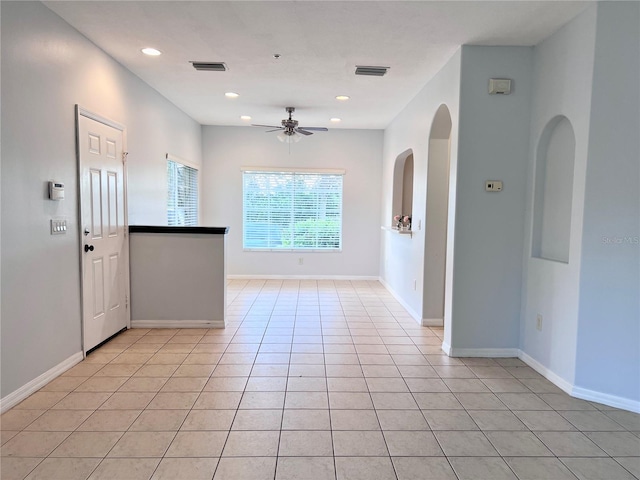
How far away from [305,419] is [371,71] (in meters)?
3.31

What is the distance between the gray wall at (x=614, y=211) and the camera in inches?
99.5

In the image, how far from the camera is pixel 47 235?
2.81 metres

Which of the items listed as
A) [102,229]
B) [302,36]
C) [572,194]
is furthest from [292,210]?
[572,194]

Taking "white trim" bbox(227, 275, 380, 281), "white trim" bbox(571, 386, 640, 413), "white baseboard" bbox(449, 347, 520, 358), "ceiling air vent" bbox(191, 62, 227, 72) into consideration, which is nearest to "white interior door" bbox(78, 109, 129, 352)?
"ceiling air vent" bbox(191, 62, 227, 72)

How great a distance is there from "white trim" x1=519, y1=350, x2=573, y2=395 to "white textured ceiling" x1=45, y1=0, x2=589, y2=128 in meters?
2.65

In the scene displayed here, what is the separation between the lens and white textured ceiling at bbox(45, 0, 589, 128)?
2.73m

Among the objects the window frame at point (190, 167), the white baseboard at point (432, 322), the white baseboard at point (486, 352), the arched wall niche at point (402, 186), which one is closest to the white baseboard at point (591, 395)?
the white baseboard at point (486, 352)

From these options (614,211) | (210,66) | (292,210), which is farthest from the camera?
(292,210)

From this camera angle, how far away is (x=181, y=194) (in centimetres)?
604

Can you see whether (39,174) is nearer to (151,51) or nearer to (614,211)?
(151,51)

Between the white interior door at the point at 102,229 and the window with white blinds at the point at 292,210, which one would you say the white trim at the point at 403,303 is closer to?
the window with white blinds at the point at 292,210

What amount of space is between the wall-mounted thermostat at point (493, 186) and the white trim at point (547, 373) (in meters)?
1.46

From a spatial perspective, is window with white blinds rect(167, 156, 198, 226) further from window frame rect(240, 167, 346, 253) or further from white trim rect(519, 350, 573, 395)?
white trim rect(519, 350, 573, 395)

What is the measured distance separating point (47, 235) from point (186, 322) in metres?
1.77
